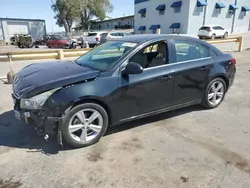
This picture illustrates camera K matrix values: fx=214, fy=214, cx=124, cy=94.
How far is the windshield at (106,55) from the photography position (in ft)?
11.4

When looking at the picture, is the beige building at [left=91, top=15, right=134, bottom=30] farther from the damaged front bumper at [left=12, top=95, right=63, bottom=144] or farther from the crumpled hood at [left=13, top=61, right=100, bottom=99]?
the damaged front bumper at [left=12, top=95, right=63, bottom=144]

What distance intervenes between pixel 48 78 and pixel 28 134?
3.71 feet

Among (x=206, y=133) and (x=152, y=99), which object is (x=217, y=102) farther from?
(x=152, y=99)

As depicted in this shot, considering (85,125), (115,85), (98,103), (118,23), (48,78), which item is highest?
(118,23)

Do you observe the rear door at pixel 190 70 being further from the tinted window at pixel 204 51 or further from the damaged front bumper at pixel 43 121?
the damaged front bumper at pixel 43 121

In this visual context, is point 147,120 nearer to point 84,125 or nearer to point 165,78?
point 165,78

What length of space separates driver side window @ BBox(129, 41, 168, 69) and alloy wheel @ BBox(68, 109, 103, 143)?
1.08 m

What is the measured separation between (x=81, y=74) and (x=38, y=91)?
2.10ft

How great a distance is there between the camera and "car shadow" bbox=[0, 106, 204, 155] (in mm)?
3203

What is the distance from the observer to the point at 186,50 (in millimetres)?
4105

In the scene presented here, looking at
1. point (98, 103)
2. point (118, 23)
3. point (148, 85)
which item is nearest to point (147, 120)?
point (148, 85)

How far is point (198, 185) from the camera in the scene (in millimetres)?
2436

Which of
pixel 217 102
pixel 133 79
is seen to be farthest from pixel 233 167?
pixel 217 102

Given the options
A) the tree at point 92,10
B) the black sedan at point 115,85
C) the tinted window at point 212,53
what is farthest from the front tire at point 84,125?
the tree at point 92,10
